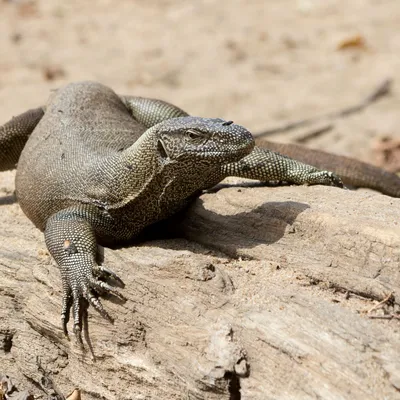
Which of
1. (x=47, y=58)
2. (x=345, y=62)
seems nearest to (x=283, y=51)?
(x=345, y=62)

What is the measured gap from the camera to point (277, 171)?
17.5 ft

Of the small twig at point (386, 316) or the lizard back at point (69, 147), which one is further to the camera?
the lizard back at point (69, 147)

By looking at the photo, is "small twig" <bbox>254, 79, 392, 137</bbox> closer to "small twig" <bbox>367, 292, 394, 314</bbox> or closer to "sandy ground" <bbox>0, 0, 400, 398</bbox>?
"sandy ground" <bbox>0, 0, 400, 398</bbox>

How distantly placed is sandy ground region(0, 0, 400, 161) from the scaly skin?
3.61 m

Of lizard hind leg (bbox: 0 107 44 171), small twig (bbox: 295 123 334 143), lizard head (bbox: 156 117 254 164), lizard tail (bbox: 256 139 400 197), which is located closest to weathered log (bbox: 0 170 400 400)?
lizard head (bbox: 156 117 254 164)

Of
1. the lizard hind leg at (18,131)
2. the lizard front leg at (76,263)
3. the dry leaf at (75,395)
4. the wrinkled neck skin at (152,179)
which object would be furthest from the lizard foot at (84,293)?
the lizard hind leg at (18,131)

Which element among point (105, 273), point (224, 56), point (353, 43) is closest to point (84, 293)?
point (105, 273)

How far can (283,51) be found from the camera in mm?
11844

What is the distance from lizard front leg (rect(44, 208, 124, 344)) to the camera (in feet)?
14.2

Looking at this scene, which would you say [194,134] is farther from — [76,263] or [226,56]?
[226,56]

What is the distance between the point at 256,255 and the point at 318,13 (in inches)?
377

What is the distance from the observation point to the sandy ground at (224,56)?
395 inches

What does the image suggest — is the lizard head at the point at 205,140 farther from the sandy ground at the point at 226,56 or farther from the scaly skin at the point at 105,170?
the sandy ground at the point at 226,56

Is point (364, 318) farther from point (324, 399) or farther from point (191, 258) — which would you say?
point (191, 258)
